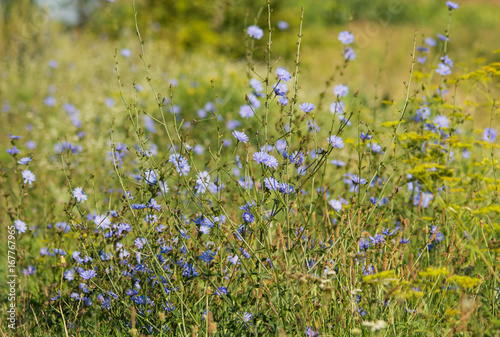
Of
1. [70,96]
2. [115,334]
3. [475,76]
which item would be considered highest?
[70,96]

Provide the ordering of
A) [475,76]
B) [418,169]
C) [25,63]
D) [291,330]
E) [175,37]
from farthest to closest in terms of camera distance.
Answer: [175,37], [25,63], [475,76], [291,330], [418,169]

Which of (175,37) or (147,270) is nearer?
(147,270)

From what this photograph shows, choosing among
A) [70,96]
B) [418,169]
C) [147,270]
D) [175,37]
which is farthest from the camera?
[175,37]

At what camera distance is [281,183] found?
1.88 m

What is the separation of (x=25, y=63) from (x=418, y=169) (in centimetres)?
852

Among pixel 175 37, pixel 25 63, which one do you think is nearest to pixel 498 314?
pixel 25 63

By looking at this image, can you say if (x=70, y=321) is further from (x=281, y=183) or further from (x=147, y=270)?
(x=281, y=183)

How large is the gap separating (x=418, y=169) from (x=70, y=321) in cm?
156

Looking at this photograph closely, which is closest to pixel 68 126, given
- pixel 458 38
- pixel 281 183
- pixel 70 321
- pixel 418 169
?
pixel 70 321

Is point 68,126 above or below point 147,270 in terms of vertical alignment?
above

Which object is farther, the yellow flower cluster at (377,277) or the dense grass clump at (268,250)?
the dense grass clump at (268,250)

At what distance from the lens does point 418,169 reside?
1.55 m

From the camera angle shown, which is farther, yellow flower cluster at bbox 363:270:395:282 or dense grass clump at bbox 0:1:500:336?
dense grass clump at bbox 0:1:500:336

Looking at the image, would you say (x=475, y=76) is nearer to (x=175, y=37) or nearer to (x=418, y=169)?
(x=418, y=169)
